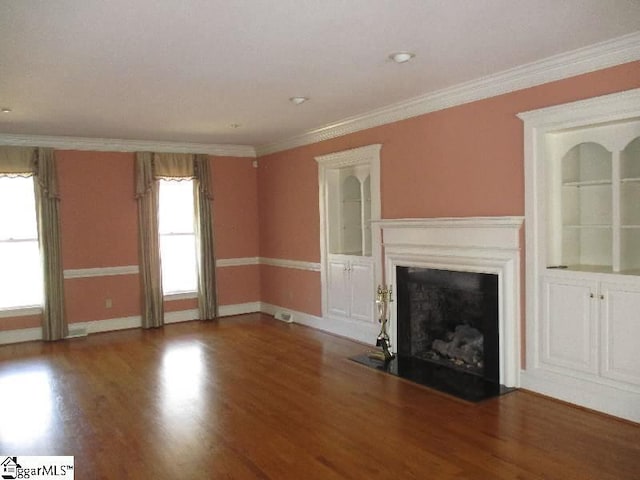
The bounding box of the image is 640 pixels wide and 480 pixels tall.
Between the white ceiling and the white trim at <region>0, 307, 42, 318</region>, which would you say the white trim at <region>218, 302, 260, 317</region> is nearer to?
the white trim at <region>0, 307, 42, 318</region>

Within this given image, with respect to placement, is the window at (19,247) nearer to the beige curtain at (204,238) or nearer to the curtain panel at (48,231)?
the curtain panel at (48,231)

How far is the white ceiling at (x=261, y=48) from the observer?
2.92 metres

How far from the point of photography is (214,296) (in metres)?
7.80

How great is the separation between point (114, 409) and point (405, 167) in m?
3.42

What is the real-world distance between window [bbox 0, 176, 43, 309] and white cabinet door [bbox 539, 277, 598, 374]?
578 centimetres

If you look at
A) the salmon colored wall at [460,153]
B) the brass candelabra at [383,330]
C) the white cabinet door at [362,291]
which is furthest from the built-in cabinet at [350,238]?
the brass candelabra at [383,330]

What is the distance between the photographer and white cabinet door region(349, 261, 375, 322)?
5997mm

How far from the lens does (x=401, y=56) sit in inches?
146

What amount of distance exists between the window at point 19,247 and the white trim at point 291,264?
3.06 meters

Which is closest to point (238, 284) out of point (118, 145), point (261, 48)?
point (118, 145)

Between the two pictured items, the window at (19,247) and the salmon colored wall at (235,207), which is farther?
the salmon colored wall at (235,207)

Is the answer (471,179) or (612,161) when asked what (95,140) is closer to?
(471,179)

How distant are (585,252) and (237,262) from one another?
204 inches

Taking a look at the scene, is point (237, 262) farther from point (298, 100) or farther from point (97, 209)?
point (298, 100)
